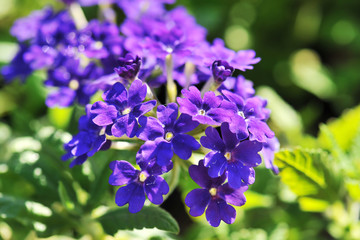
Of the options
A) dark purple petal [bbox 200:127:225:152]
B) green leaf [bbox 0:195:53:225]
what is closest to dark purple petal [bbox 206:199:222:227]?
dark purple petal [bbox 200:127:225:152]

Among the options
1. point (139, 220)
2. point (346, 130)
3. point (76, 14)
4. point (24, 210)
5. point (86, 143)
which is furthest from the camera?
point (76, 14)

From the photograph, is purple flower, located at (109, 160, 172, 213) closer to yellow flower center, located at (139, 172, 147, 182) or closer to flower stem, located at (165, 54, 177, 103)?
yellow flower center, located at (139, 172, 147, 182)

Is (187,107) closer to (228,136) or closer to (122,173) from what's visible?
(228,136)

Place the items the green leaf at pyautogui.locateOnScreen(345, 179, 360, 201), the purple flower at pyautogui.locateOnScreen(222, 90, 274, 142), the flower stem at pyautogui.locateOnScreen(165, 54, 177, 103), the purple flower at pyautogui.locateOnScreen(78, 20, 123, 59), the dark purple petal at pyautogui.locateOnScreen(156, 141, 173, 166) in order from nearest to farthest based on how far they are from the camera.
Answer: the dark purple petal at pyautogui.locateOnScreen(156, 141, 173, 166)
the purple flower at pyautogui.locateOnScreen(222, 90, 274, 142)
the flower stem at pyautogui.locateOnScreen(165, 54, 177, 103)
the green leaf at pyautogui.locateOnScreen(345, 179, 360, 201)
the purple flower at pyautogui.locateOnScreen(78, 20, 123, 59)

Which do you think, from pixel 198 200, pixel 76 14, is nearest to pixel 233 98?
pixel 198 200

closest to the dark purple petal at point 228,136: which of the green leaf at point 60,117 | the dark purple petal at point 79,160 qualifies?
the dark purple petal at point 79,160

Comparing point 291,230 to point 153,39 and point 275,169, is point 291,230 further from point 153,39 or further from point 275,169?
point 153,39
